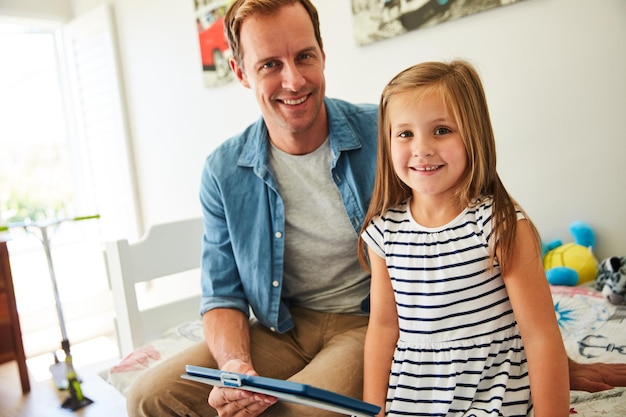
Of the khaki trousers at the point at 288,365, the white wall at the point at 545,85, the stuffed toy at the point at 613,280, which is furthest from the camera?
the white wall at the point at 545,85

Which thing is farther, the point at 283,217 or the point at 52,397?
the point at 52,397

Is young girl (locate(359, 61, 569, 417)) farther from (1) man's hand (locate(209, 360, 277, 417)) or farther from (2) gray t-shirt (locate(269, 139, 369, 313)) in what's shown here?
(2) gray t-shirt (locate(269, 139, 369, 313))

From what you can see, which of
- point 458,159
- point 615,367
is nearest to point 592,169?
point 615,367

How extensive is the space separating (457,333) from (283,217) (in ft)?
1.67

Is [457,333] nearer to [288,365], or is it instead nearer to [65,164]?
[288,365]

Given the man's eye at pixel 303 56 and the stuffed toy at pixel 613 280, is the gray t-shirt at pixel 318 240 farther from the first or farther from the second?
the stuffed toy at pixel 613 280

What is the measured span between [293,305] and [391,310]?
393mm

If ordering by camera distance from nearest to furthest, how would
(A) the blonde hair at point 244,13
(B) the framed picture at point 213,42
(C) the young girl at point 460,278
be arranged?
(C) the young girl at point 460,278, (A) the blonde hair at point 244,13, (B) the framed picture at point 213,42

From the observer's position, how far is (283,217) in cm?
124

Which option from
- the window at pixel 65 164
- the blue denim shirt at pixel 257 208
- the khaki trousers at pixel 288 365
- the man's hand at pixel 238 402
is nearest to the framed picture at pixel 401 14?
the blue denim shirt at pixel 257 208

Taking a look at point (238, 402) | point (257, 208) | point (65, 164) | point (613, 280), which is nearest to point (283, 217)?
point (257, 208)

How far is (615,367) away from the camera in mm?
956

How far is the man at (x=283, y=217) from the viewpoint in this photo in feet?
3.87

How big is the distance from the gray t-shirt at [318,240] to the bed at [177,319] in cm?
45
